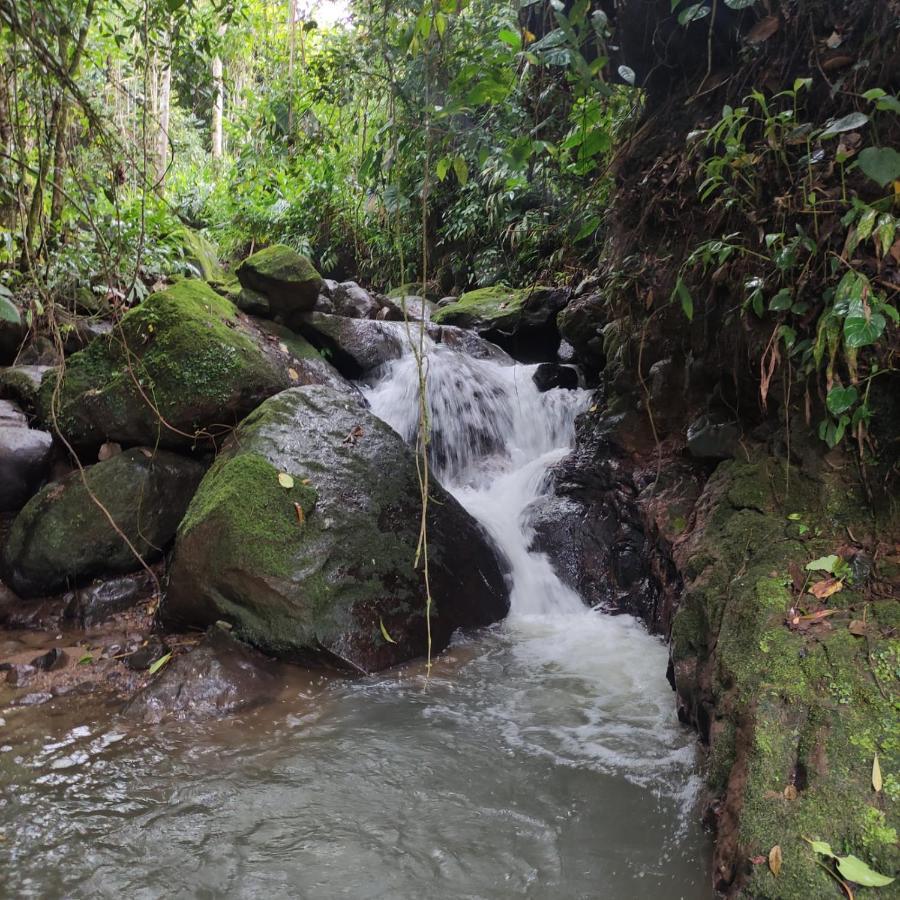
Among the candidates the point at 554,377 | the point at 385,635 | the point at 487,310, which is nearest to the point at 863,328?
the point at 385,635

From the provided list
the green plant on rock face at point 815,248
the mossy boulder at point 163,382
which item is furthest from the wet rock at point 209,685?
the green plant on rock face at point 815,248

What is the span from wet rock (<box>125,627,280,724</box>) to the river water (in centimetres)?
11

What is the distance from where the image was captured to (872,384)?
302 cm

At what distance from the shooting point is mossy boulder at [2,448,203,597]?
4.91 meters

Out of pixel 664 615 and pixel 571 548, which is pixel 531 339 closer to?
pixel 571 548

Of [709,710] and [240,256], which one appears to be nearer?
[709,710]

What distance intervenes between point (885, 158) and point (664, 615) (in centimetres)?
277

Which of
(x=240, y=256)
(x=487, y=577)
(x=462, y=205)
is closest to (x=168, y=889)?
(x=487, y=577)

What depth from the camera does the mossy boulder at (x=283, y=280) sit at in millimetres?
7434

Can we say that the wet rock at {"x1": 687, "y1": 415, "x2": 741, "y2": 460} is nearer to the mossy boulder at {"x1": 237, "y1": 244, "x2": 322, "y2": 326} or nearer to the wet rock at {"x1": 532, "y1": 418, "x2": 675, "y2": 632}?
the wet rock at {"x1": 532, "y1": 418, "x2": 675, "y2": 632}

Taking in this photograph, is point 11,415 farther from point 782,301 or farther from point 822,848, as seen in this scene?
point 822,848

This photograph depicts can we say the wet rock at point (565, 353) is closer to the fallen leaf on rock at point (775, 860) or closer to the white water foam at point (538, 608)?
the white water foam at point (538, 608)

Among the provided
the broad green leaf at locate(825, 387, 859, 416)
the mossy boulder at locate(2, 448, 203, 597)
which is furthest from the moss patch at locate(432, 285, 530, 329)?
the broad green leaf at locate(825, 387, 859, 416)

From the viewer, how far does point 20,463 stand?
18.0 ft
